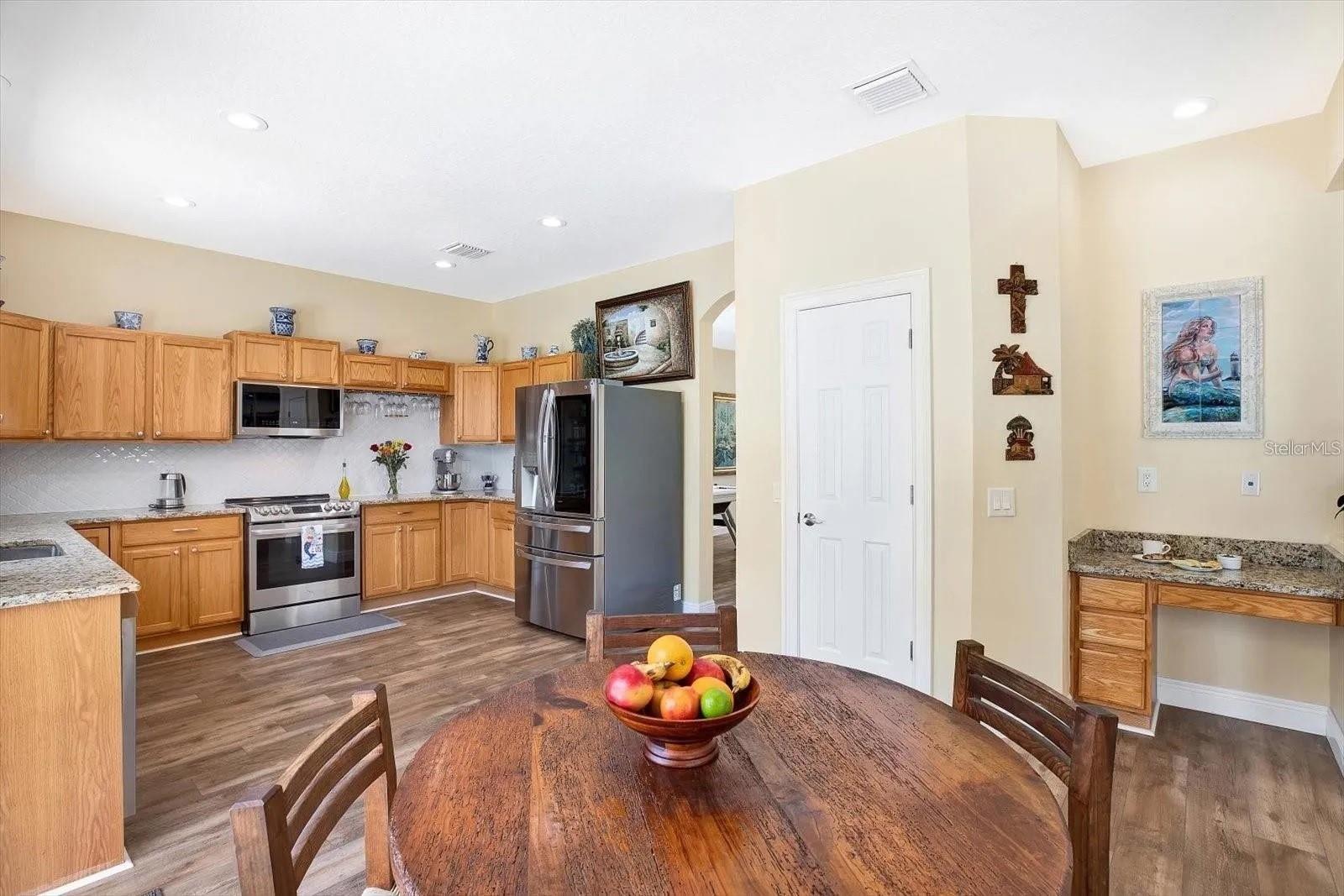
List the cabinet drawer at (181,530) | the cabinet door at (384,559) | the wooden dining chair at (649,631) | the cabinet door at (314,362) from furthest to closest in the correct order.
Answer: the cabinet door at (384,559), the cabinet door at (314,362), the cabinet drawer at (181,530), the wooden dining chair at (649,631)

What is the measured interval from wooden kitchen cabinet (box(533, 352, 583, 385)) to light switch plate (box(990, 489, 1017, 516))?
3.48 meters

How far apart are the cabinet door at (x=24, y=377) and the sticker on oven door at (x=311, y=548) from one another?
1552mm

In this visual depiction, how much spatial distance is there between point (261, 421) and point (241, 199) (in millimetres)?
1670

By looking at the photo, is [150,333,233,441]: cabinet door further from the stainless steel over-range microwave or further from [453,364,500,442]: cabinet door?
[453,364,500,442]: cabinet door

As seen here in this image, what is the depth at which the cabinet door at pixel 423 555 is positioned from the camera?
18.2 ft


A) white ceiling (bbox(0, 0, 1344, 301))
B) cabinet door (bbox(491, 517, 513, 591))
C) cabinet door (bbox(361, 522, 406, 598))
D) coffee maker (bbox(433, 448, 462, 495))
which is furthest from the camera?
coffee maker (bbox(433, 448, 462, 495))

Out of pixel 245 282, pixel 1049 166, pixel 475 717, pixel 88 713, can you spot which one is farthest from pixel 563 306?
pixel 475 717

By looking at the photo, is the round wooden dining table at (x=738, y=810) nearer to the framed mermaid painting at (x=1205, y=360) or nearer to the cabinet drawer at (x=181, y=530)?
the framed mermaid painting at (x=1205, y=360)

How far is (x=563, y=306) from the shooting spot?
5910 mm

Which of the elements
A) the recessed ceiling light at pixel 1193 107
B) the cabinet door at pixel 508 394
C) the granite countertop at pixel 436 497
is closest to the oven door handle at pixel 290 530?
the granite countertop at pixel 436 497

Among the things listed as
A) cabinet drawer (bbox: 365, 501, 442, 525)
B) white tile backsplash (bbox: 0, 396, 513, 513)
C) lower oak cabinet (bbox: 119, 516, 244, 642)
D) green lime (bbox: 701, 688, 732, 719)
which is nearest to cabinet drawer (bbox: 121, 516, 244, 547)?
lower oak cabinet (bbox: 119, 516, 244, 642)

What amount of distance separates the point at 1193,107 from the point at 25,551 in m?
5.54

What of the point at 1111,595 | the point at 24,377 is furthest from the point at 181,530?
the point at 1111,595

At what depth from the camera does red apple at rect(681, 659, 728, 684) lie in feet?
3.67
